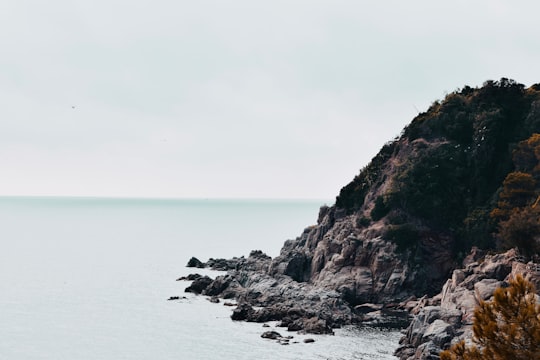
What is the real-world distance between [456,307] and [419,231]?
29.0 metres

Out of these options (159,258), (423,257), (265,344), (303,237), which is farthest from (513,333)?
(159,258)

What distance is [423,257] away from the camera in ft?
316

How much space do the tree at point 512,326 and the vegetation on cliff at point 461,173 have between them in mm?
63847

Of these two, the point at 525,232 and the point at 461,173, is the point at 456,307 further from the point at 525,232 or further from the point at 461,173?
the point at 461,173

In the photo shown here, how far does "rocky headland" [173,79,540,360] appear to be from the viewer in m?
80.9

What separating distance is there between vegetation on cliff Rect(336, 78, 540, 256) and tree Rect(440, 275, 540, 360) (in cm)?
6385

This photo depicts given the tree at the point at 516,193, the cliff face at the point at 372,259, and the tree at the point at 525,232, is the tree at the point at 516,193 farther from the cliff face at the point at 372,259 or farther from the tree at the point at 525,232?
the tree at the point at 525,232

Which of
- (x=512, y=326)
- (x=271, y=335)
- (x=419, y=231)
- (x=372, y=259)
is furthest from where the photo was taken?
(x=419, y=231)

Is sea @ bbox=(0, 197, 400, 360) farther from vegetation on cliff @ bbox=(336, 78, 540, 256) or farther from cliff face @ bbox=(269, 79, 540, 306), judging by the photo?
vegetation on cliff @ bbox=(336, 78, 540, 256)

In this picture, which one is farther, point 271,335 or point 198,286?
point 198,286

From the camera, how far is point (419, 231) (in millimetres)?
99312

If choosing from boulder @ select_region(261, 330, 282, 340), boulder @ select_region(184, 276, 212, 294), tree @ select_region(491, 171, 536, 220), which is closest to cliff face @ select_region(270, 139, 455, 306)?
tree @ select_region(491, 171, 536, 220)

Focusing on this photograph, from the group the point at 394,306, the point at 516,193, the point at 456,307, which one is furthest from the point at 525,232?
the point at 394,306

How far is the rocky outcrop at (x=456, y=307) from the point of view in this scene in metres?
60.2
